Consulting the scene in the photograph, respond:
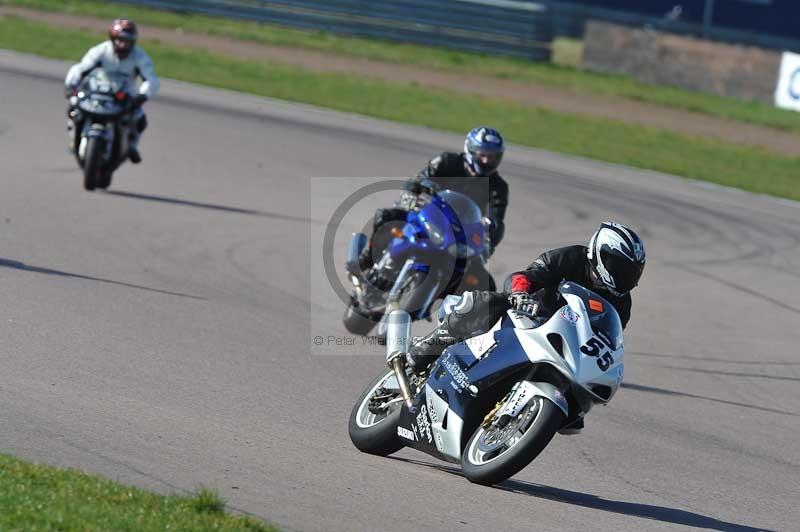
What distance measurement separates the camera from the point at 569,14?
31.8 metres

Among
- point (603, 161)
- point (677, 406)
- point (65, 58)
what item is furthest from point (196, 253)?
point (65, 58)

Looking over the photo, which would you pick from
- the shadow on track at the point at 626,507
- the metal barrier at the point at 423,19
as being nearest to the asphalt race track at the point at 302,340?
the shadow on track at the point at 626,507

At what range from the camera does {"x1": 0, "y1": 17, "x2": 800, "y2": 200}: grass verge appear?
2153 centimetres

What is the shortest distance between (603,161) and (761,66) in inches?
358

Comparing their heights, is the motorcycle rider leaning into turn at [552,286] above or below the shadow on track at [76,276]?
above

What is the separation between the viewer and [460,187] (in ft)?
35.0

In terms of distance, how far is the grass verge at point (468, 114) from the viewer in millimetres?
21531

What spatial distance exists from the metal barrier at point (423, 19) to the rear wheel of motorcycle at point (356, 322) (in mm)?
20149

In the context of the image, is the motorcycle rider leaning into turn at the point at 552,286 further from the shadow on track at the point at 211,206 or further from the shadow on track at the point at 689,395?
the shadow on track at the point at 211,206

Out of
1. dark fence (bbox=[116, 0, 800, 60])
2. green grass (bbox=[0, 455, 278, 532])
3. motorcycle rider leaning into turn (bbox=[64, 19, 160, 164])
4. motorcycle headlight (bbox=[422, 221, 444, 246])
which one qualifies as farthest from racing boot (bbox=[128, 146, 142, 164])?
dark fence (bbox=[116, 0, 800, 60])

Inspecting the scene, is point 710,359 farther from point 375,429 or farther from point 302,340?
point 375,429

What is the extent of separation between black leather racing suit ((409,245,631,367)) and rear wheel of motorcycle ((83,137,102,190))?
805cm

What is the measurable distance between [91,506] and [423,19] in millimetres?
25818

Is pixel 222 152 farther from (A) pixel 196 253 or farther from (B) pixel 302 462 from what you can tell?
(B) pixel 302 462
